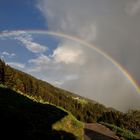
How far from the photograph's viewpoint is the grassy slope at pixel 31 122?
16578 mm

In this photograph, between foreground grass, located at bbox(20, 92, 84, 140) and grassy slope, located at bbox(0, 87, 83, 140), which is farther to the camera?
foreground grass, located at bbox(20, 92, 84, 140)

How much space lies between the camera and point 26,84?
128m

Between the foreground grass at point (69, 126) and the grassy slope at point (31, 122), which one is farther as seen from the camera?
the foreground grass at point (69, 126)

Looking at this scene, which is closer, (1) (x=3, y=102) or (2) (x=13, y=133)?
(2) (x=13, y=133)

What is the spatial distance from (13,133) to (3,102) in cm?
430

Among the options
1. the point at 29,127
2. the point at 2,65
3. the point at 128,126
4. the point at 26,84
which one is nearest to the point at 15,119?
the point at 29,127

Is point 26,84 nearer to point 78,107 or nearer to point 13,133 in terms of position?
point 78,107

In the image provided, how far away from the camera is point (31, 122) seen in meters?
18.4

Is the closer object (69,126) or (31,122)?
(31,122)

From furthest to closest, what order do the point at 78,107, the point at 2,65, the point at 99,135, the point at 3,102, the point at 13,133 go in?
the point at 78,107 < the point at 2,65 < the point at 99,135 < the point at 3,102 < the point at 13,133

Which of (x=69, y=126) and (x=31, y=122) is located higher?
(x=69, y=126)

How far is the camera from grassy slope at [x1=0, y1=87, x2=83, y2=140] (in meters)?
16.6

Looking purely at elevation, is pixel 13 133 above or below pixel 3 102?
below

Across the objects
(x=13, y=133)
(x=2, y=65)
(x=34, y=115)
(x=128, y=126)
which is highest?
(x=2, y=65)
